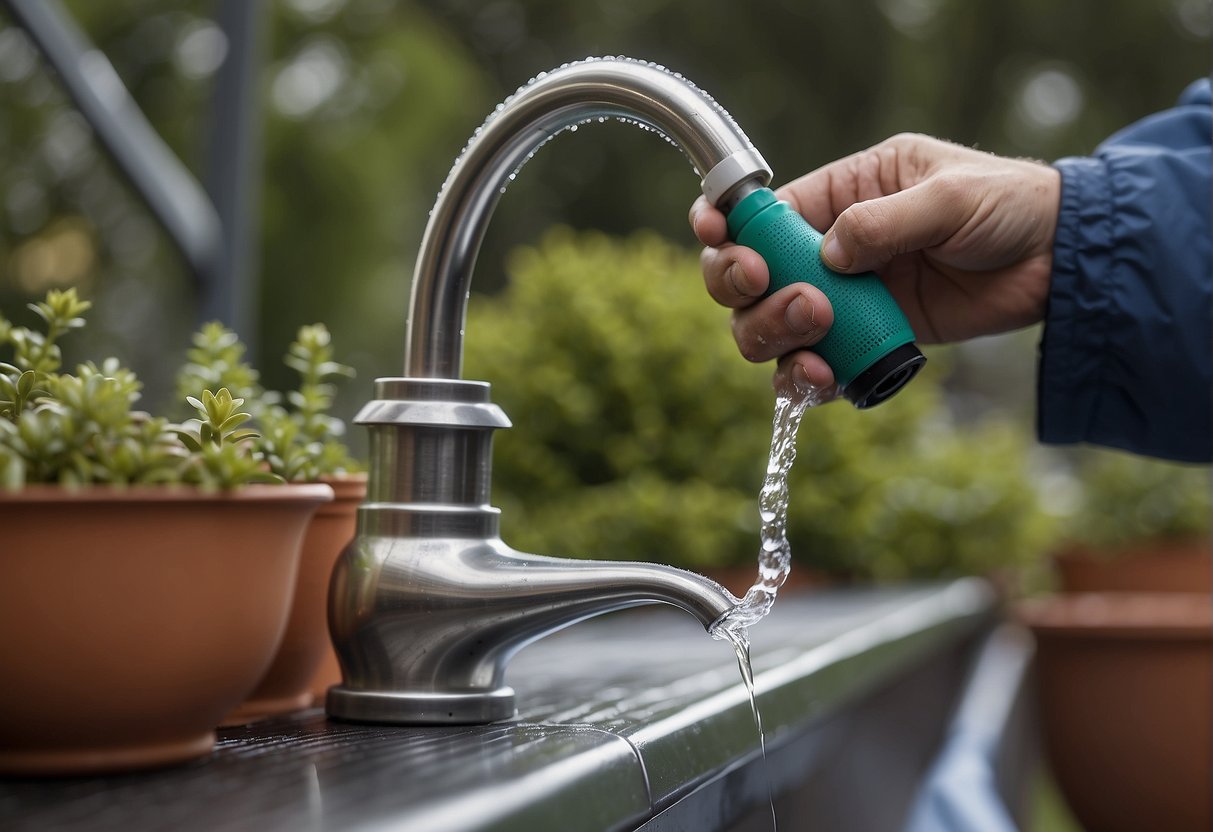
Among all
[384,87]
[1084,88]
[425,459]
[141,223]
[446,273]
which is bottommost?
[425,459]

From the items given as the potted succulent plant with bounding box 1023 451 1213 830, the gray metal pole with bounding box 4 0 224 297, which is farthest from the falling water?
the potted succulent plant with bounding box 1023 451 1213 830

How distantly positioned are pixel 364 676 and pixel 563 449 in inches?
60.1

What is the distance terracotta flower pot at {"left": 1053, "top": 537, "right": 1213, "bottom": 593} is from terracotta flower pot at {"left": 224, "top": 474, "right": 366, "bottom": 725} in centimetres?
303

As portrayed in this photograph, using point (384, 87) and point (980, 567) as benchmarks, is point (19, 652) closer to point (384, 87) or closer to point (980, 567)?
point (980, 567)

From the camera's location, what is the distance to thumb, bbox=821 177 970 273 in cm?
82

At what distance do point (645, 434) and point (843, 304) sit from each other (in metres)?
1.49

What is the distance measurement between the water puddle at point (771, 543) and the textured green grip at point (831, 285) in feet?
0.25

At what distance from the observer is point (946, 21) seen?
9.48 metres

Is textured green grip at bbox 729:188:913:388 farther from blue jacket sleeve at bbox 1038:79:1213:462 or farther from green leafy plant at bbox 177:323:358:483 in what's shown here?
blue jacket sleeve at bbox 1038:79:1213:462

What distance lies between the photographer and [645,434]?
2.28m

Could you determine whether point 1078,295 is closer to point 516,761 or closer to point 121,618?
point 516,761

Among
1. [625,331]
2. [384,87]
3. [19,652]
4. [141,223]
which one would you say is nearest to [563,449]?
[625,331]

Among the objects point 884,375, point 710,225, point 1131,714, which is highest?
point 710,225

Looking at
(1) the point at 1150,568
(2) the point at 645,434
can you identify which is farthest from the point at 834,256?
(1) the point at 1150,568
